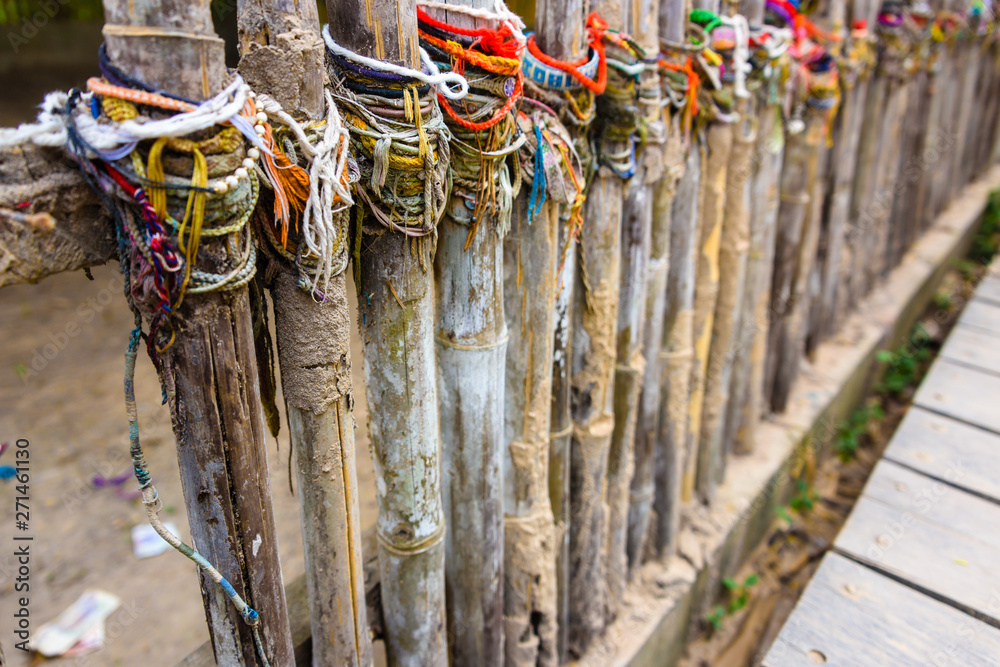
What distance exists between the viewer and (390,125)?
1170mm

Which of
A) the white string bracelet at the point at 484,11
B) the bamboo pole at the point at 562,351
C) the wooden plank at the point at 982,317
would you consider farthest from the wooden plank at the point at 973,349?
Answer: the white string bracelet at the point at 484,11

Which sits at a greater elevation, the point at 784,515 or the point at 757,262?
the point at 757,262

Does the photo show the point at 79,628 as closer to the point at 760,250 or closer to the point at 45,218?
the point at 45,218

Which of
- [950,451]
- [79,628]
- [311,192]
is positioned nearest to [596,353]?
[311,192]

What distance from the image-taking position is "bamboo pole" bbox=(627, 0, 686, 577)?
1959 millimetres

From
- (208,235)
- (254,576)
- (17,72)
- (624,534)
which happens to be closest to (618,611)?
(624,534)

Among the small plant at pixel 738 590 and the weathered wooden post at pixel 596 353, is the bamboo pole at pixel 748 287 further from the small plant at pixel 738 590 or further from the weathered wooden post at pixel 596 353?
the weathered wooden post at pixel 596 353

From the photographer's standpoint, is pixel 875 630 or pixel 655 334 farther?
pixel 655 334

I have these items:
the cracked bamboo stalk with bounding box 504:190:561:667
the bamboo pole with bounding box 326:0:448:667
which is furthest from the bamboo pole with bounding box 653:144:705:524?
the bamboo pole with bounding box 326:0:448:667

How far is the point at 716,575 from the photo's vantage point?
9.29 feet

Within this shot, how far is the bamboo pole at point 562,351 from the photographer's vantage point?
1.52 meters

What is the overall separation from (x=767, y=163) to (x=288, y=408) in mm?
2144

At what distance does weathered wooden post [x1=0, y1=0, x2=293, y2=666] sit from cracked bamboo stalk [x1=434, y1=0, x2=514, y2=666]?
0.49m

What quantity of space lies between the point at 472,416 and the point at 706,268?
1264 millimetres
